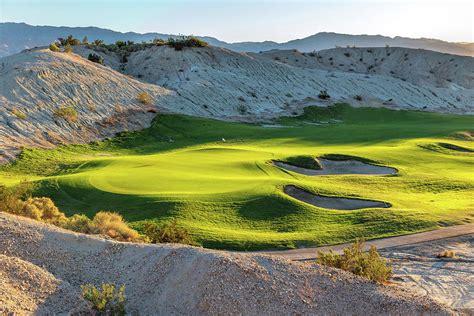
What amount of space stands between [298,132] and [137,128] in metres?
15.0

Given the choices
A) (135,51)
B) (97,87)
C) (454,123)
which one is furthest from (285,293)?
(135,51)

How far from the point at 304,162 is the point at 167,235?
17.1 m

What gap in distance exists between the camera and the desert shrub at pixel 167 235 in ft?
59.8

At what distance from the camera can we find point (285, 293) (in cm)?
1146

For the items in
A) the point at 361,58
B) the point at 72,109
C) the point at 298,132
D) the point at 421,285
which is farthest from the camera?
the point at 361,58

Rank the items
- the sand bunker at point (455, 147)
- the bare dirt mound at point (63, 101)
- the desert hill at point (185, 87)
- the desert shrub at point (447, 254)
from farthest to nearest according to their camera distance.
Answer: the desert hill at point (185, 87) → the sand bunker at point (455, 147) → the bare dirt mound at point (63, 101) → the desert shrub at point (447, 254)

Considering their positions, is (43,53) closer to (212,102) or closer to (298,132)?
(212,102)

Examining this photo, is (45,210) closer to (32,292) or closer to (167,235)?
(167,235)

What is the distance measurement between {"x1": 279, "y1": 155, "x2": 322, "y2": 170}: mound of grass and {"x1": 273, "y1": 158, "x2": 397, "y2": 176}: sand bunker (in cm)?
27

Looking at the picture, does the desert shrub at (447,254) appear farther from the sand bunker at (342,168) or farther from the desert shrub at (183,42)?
the desert shrub at (183,42)

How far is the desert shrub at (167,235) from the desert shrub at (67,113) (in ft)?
99.4

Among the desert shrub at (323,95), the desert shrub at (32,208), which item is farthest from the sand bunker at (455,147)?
the desert shrub at (32,208)

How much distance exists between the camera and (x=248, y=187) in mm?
25688

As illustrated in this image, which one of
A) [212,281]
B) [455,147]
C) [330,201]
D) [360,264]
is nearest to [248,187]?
[330,201]
